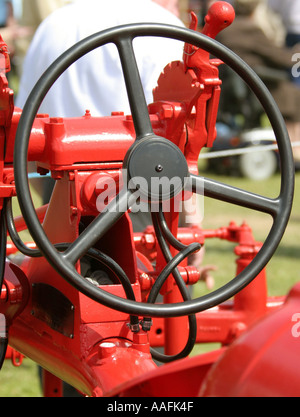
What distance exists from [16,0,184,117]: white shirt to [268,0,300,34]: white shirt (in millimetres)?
6656

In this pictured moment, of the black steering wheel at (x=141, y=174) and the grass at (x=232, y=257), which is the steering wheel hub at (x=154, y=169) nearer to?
the black steering wheel at (x=141, y=174)

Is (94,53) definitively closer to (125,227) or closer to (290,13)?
(125,227)

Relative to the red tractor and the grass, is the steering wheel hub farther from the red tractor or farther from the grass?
the grass

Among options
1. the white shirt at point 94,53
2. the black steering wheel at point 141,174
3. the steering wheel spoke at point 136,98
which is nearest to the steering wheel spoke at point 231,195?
the black steering wheel at point 141,174

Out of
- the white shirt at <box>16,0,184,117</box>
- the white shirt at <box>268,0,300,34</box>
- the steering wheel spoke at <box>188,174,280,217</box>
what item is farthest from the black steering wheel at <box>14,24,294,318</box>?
the white shirt at <box>268,0,300,34</box>

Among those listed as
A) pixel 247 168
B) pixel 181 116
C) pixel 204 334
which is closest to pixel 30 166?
pixel 204 334

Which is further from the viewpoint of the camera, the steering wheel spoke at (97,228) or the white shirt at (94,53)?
the white shirt at (94,53)

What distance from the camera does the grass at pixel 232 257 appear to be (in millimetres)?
3727

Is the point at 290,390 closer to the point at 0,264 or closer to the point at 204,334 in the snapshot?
the point at 0,264

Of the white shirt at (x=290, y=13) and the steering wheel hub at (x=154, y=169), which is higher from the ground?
the white shirt at (x=290, y=13)

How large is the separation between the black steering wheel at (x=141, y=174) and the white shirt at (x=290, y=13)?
798 cm

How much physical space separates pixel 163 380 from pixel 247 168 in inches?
283

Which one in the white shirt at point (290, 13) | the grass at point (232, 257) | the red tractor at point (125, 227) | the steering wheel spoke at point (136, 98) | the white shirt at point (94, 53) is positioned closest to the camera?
the red tractor at point (125, 227)

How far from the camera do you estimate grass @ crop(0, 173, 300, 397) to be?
3.73 meters
